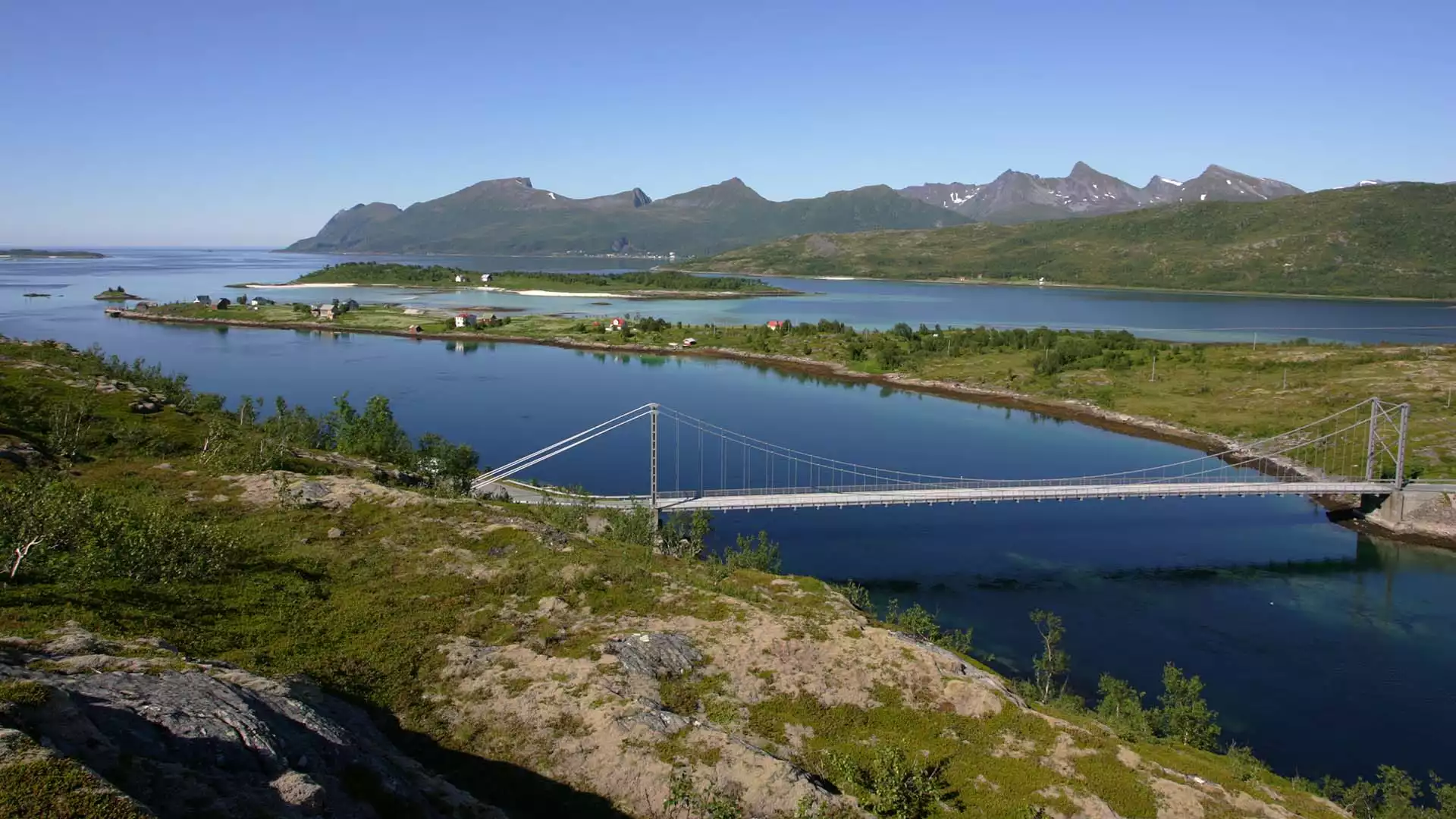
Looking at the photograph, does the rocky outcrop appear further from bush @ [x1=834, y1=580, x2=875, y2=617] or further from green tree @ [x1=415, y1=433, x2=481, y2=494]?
green tree @ [x1=415, y1=433, x2=481, y2=494]

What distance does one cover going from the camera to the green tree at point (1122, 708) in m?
22.9

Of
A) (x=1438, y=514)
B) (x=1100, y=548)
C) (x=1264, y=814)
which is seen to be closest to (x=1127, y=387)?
(x=1438, y=514)

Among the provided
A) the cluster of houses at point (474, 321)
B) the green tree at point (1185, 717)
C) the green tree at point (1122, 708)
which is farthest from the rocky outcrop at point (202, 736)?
the cluster of houses at point (474, 321)

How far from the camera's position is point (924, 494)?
4316cm

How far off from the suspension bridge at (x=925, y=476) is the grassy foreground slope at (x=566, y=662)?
14.8 metres

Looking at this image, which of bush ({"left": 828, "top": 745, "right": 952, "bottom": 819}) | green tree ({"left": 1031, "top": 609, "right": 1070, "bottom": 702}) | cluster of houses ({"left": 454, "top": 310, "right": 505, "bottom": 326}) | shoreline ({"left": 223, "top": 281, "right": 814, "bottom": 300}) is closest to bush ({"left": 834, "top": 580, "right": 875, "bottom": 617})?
green tree ({"left": 1031, "top": 609, "right": 1070, "bottom": 702})

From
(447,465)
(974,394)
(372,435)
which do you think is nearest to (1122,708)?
(447,465)

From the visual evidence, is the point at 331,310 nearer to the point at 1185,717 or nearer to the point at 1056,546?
the point at 1056,546

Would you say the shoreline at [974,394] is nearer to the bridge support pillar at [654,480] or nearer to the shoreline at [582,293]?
the bridge support pillar at [654,480]

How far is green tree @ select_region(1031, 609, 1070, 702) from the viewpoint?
28.0 meters

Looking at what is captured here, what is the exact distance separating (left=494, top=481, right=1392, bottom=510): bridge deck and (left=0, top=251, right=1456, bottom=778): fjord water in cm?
246

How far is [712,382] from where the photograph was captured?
8869 centimetres

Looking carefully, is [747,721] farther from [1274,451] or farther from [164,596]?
[1274,451]

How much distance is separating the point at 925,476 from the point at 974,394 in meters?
35.0
